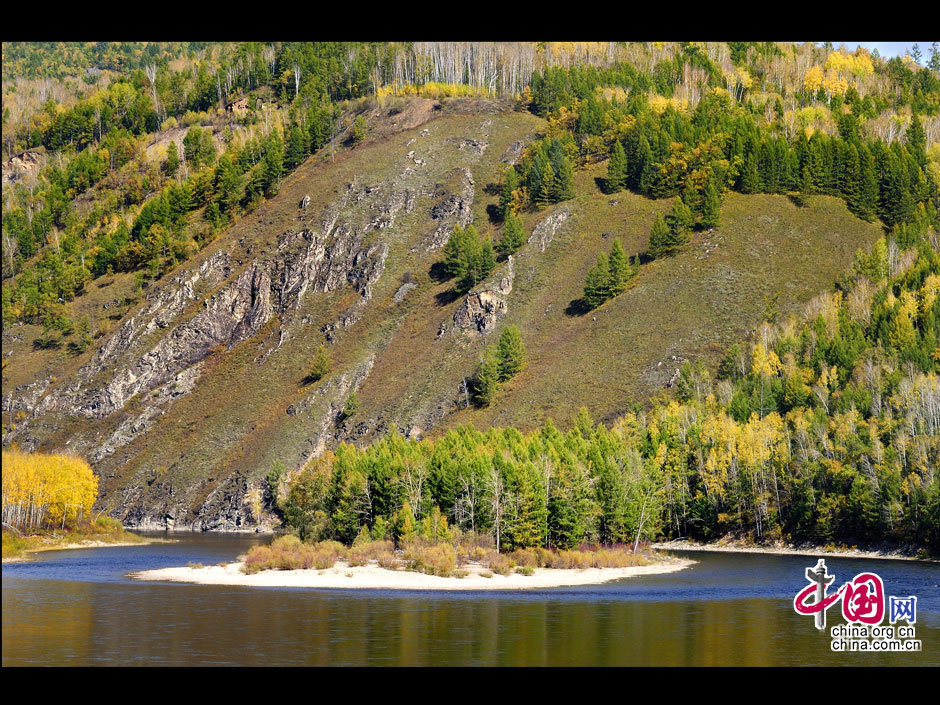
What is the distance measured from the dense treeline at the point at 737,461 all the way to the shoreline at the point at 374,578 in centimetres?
926

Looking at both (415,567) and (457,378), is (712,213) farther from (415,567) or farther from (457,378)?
(415,567)

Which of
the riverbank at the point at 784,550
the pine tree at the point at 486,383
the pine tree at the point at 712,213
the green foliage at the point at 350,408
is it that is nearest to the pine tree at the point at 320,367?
the green foliage at the point at 350,408

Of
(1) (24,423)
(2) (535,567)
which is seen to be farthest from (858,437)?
(1) (24,423)

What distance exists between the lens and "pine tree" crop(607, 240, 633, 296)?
614ft

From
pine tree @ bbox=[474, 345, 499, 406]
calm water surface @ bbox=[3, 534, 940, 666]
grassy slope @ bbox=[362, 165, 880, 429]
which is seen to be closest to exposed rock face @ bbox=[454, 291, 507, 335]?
grassy slope @ bbox=[362, 165, 880, 429]

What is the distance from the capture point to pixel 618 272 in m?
188

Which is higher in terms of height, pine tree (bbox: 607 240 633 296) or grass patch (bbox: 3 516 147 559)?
pine tree (bbox: 607 240 633 296)

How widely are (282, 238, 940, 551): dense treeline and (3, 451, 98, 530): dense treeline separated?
90.3 feet

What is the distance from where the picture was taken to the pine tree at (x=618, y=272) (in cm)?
18712

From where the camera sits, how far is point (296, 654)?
174 ft

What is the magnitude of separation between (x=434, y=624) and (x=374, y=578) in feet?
88.7

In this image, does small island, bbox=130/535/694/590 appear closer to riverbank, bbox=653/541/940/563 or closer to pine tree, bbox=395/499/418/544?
pine tree, bbox=395/499/418/544

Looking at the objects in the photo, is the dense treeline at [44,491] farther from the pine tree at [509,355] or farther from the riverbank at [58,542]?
the pine tree at [509,355]

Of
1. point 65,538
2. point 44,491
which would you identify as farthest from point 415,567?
point 65,538
